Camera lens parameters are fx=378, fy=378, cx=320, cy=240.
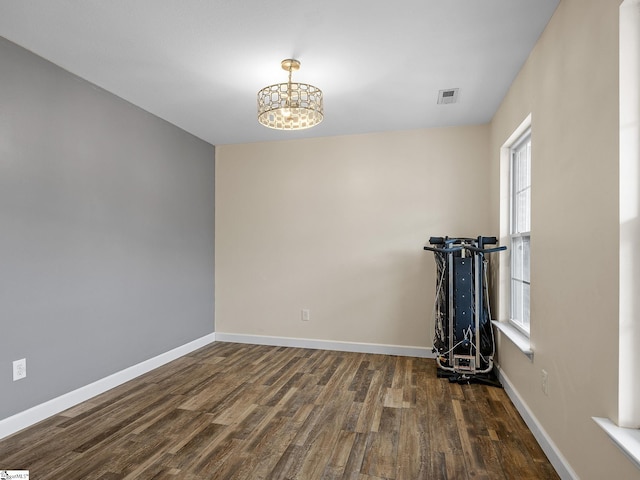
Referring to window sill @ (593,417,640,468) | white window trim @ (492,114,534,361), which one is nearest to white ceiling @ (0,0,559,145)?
white window trim @ (492,114,534,361)

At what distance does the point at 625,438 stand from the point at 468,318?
2.03 meters

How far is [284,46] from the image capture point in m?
2.43

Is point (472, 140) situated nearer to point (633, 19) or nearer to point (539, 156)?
point (539, 156)

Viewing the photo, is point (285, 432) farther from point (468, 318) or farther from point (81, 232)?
point (81, 232)

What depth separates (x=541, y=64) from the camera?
90.6 inches

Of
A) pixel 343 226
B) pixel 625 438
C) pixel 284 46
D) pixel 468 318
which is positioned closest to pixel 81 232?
pixel 284 46

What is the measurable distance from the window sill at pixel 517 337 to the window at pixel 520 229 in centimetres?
5

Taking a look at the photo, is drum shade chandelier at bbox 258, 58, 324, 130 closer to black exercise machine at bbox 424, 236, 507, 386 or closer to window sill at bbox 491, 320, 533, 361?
black exercise machine at bbox 424, 236, 507, 386

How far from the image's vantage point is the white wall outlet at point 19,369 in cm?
241

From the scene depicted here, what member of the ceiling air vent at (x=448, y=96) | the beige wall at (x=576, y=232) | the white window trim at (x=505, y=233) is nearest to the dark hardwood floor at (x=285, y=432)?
the beige wall at (x=576, y=232)

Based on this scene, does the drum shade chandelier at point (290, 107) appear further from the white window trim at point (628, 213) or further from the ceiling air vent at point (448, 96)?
the white window trim at point (628, 213)

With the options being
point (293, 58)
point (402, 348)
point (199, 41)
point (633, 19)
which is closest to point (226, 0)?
point (199, 41)

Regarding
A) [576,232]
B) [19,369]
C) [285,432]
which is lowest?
[285,432]

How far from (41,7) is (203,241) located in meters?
2.80
